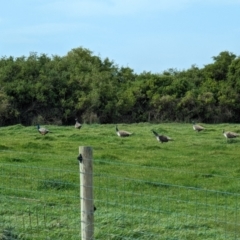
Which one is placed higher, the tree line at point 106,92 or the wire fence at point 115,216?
the tree line at point 106,92

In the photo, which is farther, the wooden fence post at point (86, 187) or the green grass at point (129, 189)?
the green grass at point (129, 189)

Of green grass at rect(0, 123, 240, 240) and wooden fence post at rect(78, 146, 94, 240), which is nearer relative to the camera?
wooden fence post at rect(78, 146, 94, 240)

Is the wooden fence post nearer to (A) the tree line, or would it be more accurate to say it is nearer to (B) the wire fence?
(B) the wire fence

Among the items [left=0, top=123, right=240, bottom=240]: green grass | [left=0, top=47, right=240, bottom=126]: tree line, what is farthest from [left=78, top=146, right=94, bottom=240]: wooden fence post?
[left=0, top=47, right=240, bottom=126]: tree line

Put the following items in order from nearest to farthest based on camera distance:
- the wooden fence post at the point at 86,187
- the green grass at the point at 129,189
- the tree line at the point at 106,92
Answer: the wooden fence post at the point at 86,187 → the green grass at the point at 129,189 → the tree line at the point at 106,92

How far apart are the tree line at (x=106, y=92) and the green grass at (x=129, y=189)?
15.3m

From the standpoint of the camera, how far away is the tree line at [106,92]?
119ft

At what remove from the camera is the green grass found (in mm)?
7055

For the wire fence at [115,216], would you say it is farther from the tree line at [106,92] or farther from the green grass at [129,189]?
the tree line at [106,92]

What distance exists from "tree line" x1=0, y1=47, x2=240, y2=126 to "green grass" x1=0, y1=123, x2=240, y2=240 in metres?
15.3

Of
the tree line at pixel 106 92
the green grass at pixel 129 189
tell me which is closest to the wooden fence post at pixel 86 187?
the green grass at pixel 129 189

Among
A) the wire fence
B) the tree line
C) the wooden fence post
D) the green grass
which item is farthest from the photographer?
the tree line

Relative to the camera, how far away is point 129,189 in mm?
11133

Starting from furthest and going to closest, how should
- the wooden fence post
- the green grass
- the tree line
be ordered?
1. the tree line
2. the green grass
3. the wooden fence post
